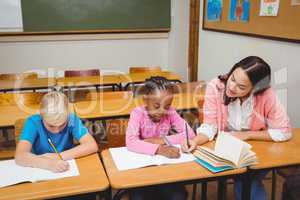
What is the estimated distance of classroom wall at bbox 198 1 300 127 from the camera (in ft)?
9.43

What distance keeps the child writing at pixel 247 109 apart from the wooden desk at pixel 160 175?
0.92 feet

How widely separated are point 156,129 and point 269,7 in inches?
76.3

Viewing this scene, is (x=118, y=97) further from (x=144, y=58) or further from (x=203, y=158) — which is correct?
(x=144, y=58)

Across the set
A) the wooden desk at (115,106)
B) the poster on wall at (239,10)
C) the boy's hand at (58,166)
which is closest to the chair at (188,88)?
the wooden desk at (115,106)

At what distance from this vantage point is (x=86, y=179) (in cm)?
146

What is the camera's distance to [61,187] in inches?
54.7

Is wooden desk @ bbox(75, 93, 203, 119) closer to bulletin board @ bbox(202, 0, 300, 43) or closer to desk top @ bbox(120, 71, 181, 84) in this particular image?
desk top @ bbox(120, 71, 181, 84)

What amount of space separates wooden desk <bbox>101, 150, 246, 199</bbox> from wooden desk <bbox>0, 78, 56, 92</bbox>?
2.18 meters

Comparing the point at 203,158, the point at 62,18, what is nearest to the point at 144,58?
the point at 62,18

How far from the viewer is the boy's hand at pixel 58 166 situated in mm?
1528

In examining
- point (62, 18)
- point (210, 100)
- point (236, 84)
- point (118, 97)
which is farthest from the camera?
point (62, 18)

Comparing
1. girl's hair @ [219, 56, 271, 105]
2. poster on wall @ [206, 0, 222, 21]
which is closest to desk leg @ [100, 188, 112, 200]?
girl's hair @ [219, 56, 271, 105]

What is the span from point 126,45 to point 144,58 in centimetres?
38

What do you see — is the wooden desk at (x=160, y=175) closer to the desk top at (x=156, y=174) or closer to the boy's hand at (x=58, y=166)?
the desk top at (x=156, y=174)
